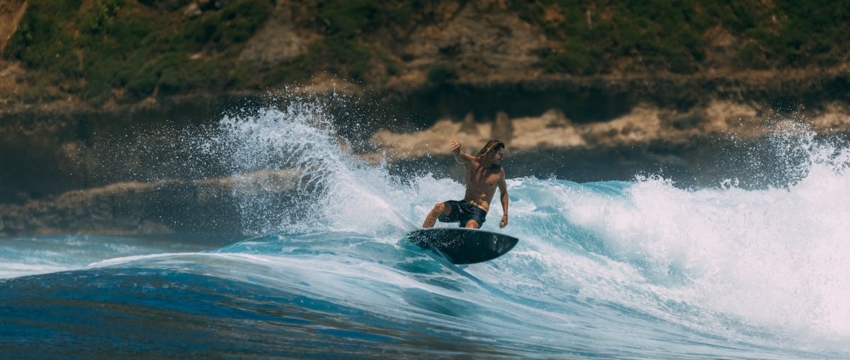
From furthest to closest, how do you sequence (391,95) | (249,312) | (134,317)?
(391,95), (249,312), (134,317)

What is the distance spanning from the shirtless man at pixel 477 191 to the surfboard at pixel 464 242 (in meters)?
0.25

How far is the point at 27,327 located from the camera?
6.61m

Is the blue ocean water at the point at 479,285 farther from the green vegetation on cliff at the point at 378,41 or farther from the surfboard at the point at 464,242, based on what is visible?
the green vegetation on cliff at the point at 378,41

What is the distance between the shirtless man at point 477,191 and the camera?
11367 mm

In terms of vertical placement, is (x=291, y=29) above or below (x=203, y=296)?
above

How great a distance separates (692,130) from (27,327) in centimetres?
1728

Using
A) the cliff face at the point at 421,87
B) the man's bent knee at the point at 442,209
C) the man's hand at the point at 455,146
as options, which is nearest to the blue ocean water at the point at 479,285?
the man's bent knee at the point at 442,209

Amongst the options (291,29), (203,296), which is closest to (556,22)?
(291,29)

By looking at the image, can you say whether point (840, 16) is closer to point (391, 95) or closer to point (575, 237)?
point (391, 95)

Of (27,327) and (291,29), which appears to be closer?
(27,327)

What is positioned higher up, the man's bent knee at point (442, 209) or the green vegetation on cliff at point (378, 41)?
the green vegetation on cliff at point (378, 41)

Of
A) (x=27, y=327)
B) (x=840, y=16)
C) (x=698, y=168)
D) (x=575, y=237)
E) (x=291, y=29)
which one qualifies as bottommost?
(x=27, y=327)

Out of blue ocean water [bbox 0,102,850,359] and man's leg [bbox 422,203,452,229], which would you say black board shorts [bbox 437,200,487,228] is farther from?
blue ocean water [bbox 0,102,850,359]

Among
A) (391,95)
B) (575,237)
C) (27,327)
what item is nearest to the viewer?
(27,327)
